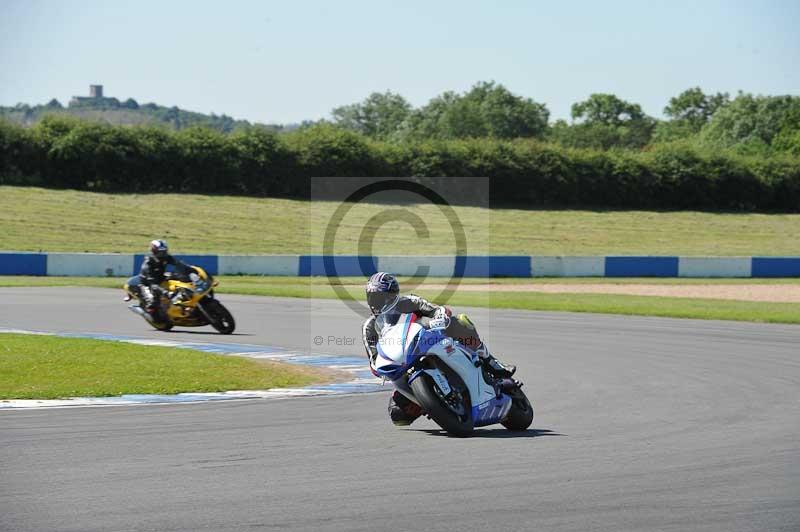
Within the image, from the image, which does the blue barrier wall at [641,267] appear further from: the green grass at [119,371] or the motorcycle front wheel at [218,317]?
the green grass at [119,371]

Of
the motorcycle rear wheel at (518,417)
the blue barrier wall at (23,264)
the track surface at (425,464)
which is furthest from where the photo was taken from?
the blue barrier wall at (23,264)

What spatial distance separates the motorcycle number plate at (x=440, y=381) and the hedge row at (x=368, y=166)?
141 feet

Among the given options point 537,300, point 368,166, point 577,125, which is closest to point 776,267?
point 537,300

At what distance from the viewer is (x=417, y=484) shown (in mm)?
7410

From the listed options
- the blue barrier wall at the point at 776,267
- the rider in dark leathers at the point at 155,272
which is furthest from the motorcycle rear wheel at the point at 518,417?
the blue barrier wall at the point at 776,267

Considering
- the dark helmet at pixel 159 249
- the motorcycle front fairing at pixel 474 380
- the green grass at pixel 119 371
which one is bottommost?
the green grass at pixel 119 371

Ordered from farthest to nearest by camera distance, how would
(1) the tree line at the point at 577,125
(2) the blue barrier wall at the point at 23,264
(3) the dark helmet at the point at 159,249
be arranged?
(1) the tree line at the point at 577,125 → (2) the blue barrier wall at the point at 23,264 → (3) the dark helmet at the point at 159,249

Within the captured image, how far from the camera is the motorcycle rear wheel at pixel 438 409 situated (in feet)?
30.7

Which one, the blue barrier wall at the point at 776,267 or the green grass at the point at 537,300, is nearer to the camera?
the green grass at the point at 537,300

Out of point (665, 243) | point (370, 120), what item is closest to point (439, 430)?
point (665, 243)

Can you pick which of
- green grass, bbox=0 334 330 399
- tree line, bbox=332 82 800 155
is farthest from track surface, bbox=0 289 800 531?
tree line, bbox=332 82 800 155

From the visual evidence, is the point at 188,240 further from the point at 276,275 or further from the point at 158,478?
the point at 158,478

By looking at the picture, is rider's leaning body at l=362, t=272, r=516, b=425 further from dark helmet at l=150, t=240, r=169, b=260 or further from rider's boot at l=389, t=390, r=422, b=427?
dark helmet at l=150, t=240, r=169, b=260

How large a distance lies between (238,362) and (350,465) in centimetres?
701
